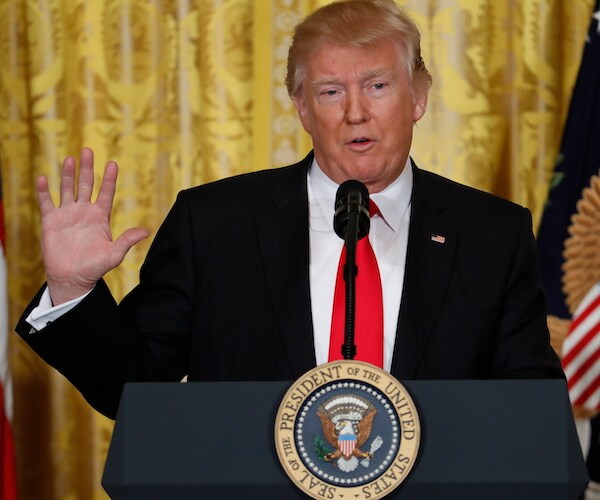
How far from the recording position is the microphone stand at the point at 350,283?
5.07 ft

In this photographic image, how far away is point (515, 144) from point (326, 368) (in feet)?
8.03

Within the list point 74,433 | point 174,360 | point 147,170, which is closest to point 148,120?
point 147,170

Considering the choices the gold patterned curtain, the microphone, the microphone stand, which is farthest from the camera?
the gold patterned curtain

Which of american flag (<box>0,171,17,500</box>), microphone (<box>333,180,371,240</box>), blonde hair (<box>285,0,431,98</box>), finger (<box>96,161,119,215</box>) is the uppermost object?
blonde hair (<box>285,0,431,98</box>)

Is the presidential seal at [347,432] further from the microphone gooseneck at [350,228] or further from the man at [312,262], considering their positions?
the man at [312,262]

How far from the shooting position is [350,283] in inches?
61.7

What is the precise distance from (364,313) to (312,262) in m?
0.19

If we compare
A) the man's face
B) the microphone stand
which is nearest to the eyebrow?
the man's face

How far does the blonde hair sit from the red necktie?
43 centimetres

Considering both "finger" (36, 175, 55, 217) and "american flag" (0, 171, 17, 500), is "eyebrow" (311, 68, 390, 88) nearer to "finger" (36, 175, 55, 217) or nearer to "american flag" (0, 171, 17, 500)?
"finger" (36, 175, 55, 217)

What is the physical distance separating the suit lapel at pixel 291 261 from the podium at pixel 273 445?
492 millimetres

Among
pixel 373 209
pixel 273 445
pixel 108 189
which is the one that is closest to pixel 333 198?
pixel 373 209

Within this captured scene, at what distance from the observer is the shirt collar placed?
224 centimetres

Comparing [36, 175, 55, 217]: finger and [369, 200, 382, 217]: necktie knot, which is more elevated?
[36, 175, 55, 217]: finger
